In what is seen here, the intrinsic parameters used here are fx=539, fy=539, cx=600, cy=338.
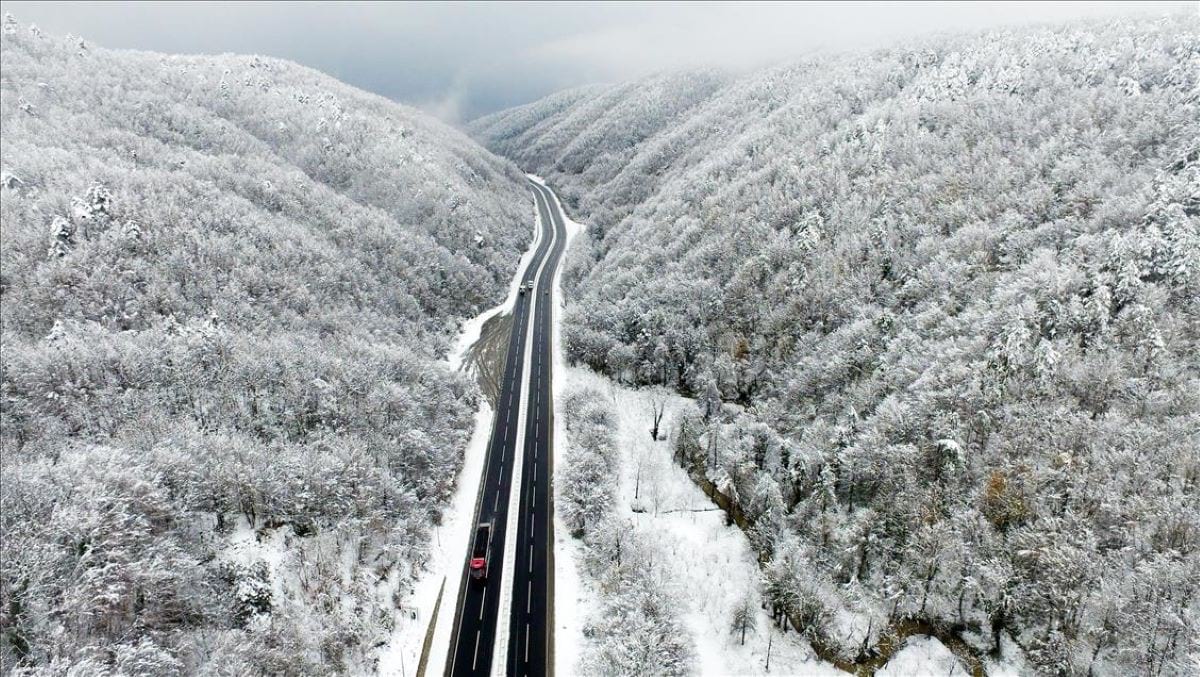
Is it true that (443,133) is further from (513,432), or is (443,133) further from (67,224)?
(513,432)

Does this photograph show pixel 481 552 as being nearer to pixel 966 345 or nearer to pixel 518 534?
pixel 518 534

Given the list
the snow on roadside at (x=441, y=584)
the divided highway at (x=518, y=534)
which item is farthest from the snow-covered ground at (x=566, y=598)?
the snow on roadside at (x=441, y=584)

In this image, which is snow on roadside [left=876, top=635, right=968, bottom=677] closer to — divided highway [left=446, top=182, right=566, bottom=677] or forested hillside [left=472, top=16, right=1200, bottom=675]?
forested hillside [left=472, top=16, right=1200, bottom=675]

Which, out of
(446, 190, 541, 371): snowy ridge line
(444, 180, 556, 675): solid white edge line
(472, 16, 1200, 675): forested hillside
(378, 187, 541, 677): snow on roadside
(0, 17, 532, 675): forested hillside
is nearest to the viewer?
(0, 17, 532, 675): forested hillside

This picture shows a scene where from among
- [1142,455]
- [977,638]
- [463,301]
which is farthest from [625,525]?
[463,301]

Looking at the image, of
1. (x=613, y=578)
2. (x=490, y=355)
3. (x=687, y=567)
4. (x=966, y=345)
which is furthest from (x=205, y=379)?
(x=966, y=345)

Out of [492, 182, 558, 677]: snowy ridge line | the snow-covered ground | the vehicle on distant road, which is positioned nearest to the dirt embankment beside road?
[492, 182, 558, 677]: snowy ridge line
